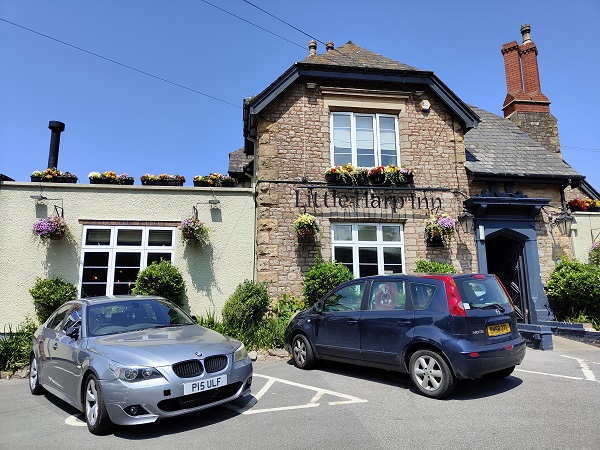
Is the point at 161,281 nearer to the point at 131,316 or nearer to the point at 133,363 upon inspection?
the point at 131,316

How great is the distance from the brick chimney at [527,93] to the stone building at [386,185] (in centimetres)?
345

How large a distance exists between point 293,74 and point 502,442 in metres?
10.1

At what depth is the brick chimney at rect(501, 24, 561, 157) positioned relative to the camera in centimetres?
1540

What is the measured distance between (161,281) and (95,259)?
211 cm

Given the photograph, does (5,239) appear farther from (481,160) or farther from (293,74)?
(481,160)

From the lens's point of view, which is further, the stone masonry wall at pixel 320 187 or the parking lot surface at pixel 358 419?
the stone masonry wall at pixel 320 187

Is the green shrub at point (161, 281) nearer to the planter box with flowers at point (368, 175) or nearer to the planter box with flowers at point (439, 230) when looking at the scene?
the planter box with flowers at point (368, 175)

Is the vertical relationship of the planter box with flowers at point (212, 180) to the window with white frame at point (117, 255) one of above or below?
above

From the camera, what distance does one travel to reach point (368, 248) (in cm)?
1104

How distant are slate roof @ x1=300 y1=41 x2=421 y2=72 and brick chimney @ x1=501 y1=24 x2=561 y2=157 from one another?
239 inches

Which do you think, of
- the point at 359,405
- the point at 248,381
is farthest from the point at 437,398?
the point at 248,381

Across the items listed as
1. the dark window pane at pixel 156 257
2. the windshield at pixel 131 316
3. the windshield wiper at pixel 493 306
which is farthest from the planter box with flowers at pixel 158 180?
the windshield wiper at pixel 493 306

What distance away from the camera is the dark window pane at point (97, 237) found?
33.9 feet

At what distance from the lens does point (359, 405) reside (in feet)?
16.8
